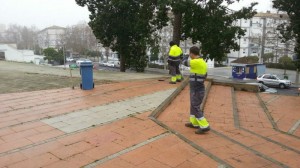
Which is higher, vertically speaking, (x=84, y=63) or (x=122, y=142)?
(x=84, y=63)

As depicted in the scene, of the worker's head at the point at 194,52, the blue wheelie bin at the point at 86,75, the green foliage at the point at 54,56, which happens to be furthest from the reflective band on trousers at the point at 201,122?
the green foliage at the point at 54,56

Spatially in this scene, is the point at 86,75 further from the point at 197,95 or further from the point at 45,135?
the point at 197,95

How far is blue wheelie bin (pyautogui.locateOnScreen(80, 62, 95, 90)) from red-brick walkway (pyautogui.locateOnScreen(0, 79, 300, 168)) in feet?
3.02

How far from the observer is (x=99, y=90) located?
7527 mm

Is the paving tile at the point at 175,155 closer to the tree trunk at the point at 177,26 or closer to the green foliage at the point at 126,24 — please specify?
the tree trunk at the point at 177,26

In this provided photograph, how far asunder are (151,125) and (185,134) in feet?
2.16

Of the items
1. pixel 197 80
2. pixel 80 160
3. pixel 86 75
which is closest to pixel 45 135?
pixel 80 160

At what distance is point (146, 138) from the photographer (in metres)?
4.16

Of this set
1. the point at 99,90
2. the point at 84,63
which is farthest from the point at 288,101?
the point at 84,63

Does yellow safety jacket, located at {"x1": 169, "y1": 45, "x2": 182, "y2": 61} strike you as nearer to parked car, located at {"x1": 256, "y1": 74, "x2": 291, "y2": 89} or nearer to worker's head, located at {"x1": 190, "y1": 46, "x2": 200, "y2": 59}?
worker's head, located at {"x1": 190, "y1": 46, "x2": 200, "y2": 59}

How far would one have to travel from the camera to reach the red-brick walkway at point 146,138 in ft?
11.4

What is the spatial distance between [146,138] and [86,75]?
3921 mm

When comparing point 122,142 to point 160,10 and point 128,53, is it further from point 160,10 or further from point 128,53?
point 128,53

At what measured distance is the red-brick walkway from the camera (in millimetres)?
3480
